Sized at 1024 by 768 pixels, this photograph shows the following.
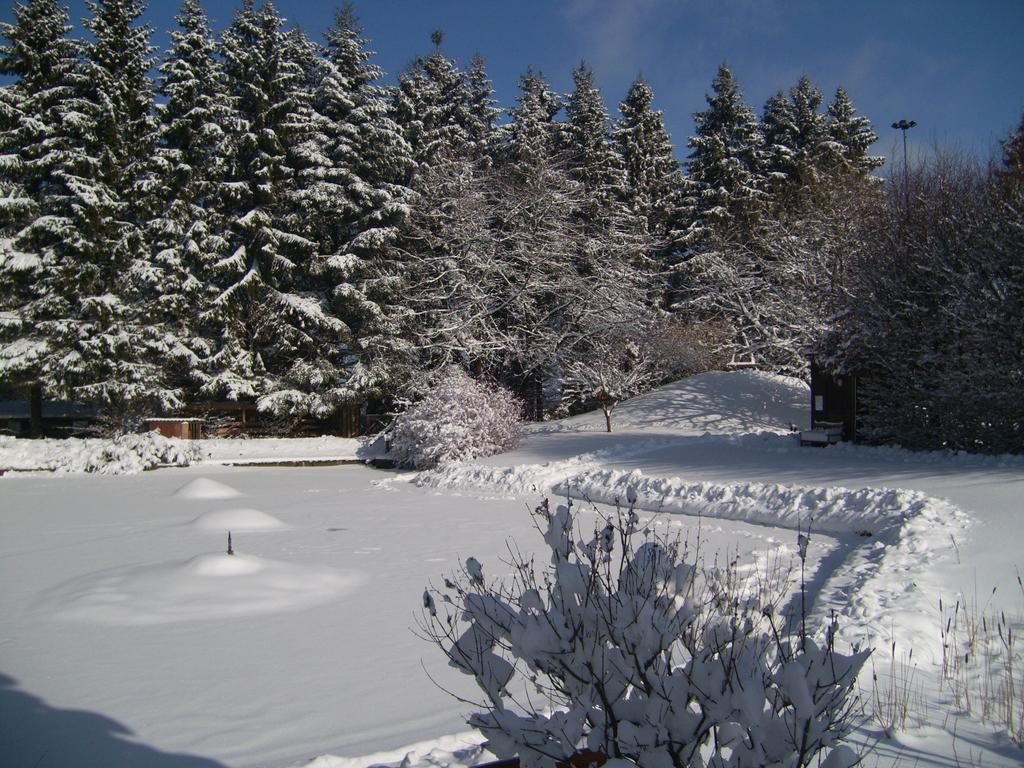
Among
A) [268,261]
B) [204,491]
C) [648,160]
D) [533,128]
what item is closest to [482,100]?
[533,128]

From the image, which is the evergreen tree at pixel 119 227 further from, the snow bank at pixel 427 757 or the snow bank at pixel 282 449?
the snow bank at pixel 427 757

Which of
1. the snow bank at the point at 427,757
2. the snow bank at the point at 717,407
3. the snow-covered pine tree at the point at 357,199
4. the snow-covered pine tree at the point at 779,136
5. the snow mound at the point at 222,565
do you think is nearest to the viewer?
the snow bank at the point at 427,757

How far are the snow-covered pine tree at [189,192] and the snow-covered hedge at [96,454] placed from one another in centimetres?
400

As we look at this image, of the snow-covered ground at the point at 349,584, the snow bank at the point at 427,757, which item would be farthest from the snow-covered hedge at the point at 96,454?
the snow bank at the point at 427,757

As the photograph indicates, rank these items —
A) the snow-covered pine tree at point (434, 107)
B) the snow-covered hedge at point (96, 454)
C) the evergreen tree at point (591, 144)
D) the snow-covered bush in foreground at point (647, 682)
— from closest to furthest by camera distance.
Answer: the snow-covered bush in foreground at point (647, 682) → the snow-covered hedge at point (96, 454) → the snow-covered pine tree at point (434, 107) → the evergreen tree at point (591, 144)

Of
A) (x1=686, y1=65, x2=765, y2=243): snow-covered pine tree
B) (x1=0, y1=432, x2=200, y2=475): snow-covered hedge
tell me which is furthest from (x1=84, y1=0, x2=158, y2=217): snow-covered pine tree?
(x1=686, y1=65, x2=765, y2=243): snow-covered pine tree

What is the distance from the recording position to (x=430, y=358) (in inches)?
1074

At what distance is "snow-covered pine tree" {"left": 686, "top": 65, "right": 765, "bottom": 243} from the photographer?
3469cm

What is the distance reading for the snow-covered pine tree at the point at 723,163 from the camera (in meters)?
34.7

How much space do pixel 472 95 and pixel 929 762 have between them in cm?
3297

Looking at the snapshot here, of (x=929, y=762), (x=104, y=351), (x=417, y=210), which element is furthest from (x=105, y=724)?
(x=417, y=210)

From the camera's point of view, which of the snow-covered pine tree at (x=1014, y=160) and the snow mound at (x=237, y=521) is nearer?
the snow mound at (x=237, y=521)

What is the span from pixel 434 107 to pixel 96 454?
729 inches

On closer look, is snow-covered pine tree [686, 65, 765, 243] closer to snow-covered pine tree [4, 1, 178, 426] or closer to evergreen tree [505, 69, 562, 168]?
evergreen tree [505, 69, 562, 168]
